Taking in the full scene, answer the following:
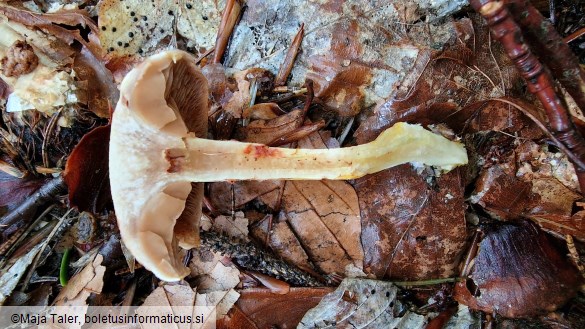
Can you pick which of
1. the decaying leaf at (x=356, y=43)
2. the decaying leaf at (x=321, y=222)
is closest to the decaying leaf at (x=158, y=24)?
the decaying leaf at (x=356, y=43)

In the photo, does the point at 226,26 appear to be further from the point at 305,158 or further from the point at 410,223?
the point at 410,223

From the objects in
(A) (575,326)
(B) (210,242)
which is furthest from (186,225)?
(A) (575,326)

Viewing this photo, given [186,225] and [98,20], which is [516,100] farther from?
[98,20]

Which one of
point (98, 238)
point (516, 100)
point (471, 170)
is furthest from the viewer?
point (98, 238)

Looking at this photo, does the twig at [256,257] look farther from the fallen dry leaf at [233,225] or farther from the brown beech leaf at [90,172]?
the brown beech leaf at [90,172]

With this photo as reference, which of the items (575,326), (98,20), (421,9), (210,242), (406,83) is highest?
(98,20)

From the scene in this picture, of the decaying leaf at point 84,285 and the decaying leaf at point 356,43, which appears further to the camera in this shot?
the decaying leaf at point 84,285
